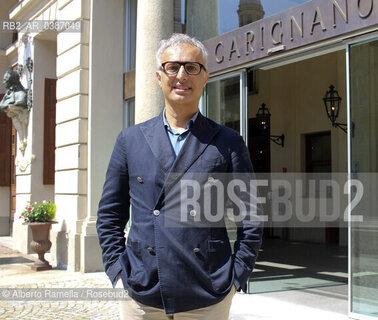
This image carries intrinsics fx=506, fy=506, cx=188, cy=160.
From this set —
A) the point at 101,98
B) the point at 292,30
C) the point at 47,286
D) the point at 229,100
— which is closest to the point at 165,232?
the point at 292,30

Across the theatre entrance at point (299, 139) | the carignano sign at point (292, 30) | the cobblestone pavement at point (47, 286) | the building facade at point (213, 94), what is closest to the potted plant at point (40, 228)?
the cobblestone pavement at point (47, 286)

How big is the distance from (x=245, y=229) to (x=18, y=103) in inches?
432

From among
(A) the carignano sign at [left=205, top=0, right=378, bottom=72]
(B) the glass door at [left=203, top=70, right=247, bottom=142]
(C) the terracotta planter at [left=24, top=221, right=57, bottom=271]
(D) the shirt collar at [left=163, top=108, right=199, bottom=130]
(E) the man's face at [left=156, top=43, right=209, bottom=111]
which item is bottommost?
(C) the terracotta planter at [left=24, top=221, right=57, bottom=271]

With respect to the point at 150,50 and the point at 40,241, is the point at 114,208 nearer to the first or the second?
the point at 150,50

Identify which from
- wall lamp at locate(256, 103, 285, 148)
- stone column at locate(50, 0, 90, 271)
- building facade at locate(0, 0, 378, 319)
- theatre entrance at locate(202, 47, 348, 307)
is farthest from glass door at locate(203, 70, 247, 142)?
wall lamp at locate(256, 103, 285, 148)

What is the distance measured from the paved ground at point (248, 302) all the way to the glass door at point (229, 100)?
7.34ft

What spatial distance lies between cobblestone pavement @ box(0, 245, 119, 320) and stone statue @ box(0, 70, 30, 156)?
3.03 m

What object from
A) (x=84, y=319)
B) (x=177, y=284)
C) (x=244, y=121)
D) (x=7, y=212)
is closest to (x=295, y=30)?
(x=244, y=121)

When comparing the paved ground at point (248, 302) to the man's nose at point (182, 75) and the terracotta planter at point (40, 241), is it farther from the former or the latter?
the man's nose at point (182, 75)

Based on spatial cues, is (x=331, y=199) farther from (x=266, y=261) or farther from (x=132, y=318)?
(x=132, y=318)

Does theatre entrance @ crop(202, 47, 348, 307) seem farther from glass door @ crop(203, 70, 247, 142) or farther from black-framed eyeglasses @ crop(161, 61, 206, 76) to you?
black-framed eyeglasses @ crop(161, 61, 206, 76)

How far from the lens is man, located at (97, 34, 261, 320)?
2139mm

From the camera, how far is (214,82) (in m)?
7.76

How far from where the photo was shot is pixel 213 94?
7.79 meters
